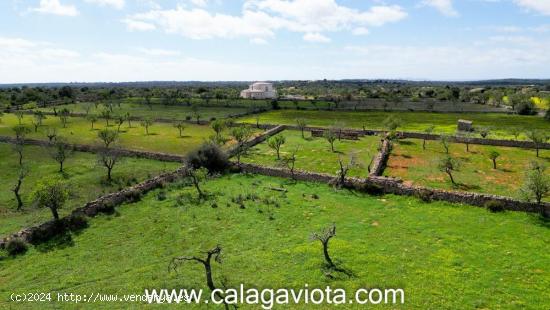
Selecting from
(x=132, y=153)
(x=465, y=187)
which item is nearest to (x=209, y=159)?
(x=132, y=153)

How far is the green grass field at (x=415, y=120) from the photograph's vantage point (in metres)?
72.4

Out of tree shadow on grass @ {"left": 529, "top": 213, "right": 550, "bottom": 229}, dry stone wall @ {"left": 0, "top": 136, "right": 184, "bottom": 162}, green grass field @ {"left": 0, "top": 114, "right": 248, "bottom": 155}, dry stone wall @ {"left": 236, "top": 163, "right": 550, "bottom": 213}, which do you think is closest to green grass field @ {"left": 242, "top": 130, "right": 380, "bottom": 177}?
dry stone wall @ {"left": 236, "top": 163, "right": 550, "bottom": 213}

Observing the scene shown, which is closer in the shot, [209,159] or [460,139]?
[209,159]

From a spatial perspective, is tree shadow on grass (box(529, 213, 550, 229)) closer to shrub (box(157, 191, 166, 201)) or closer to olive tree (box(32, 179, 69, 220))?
shrub (box(157, 191, 166, 201))

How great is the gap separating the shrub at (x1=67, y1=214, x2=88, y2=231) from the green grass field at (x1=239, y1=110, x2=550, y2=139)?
5191 cm

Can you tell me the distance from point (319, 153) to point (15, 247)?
114ft

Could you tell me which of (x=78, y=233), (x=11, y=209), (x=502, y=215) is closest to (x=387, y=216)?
(x=502, y=215)

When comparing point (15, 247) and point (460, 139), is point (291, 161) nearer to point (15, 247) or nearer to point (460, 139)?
point (15, 247)

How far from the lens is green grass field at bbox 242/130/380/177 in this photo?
1634 inches

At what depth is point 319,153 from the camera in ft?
159

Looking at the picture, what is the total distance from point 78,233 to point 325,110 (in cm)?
8697

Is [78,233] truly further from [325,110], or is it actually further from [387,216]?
[325,110]

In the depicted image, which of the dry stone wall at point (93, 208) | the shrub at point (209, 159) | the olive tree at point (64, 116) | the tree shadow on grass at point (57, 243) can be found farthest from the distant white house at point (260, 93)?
the tree shadow on grass at point (57, 243)

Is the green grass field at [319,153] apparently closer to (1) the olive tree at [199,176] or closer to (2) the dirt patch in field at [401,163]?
(2) the dirt patch in field at [401,163]
